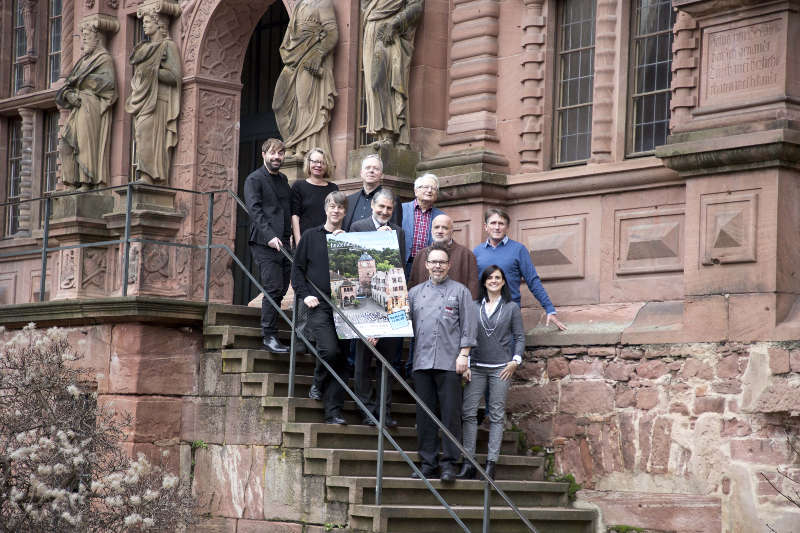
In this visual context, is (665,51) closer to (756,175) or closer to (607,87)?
(607,87)

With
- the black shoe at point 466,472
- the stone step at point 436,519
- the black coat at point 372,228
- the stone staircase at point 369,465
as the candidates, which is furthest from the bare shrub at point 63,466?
the black coat at point 372,228

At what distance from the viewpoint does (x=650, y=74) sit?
13.0 metres

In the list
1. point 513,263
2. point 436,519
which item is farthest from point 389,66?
point 436,519

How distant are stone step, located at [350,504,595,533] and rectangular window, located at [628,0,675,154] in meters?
3.57

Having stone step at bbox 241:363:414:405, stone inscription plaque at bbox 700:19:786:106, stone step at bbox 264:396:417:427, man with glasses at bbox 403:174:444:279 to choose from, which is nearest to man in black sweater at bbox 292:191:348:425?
stone step at bbox 264:396:417:427

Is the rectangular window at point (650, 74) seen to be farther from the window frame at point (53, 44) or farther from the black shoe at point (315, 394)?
the window frame at point (53, 44)

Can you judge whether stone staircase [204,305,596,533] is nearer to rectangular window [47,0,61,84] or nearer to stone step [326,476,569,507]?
stone step [326,476,569,507]

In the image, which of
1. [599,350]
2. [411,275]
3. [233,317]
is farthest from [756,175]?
[233,317]

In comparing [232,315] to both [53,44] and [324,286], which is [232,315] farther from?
[53,44]

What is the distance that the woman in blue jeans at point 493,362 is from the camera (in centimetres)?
1154

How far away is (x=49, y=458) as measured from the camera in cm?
1120

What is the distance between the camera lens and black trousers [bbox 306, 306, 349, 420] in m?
11.6

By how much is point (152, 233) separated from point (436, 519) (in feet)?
26.3

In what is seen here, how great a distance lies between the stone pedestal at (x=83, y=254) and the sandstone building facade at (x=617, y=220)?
0.79m
